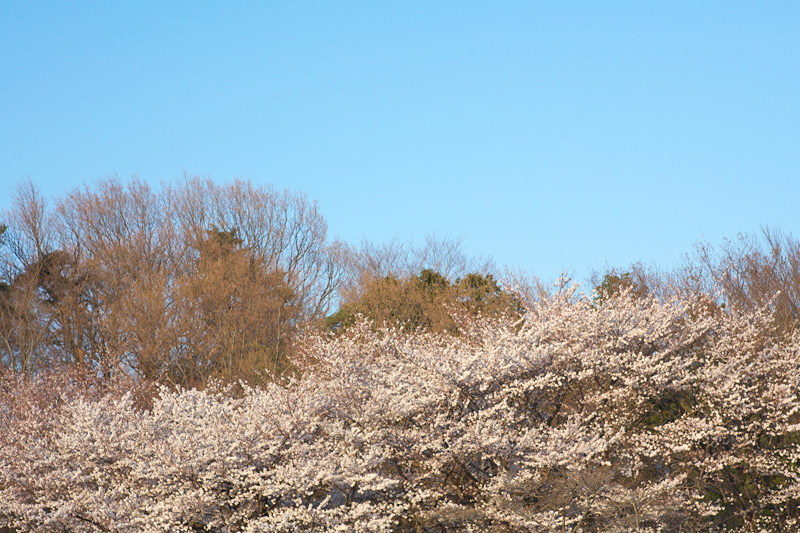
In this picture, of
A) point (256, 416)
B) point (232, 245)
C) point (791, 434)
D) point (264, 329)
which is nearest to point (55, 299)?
point (232, 245)

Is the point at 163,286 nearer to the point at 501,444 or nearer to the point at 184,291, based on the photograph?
the point at 184,291

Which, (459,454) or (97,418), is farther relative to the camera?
(97,418)

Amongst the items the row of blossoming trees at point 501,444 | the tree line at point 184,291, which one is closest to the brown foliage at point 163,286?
the tree line at point 184,291

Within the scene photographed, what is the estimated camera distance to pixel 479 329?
40.2ft

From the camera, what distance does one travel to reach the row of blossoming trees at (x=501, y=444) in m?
9.09

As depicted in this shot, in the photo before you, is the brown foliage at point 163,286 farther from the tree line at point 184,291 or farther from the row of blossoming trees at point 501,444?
the row of blossoming trees at point 501,444

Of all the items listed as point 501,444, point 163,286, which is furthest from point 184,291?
point 501,444

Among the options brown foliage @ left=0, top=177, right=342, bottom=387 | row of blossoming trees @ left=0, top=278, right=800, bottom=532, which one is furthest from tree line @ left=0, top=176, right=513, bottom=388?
row of blossoming trees @ left=0, top=278, right=800, bottom=532

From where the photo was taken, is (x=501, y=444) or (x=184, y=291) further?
(x=184, y=291)

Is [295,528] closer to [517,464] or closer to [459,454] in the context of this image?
[459,454]

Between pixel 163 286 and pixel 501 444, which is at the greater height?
pixel 163 286

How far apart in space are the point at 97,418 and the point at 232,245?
15.9 meters

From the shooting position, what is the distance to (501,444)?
9.05 metres

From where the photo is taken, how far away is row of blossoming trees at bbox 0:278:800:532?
909cm
